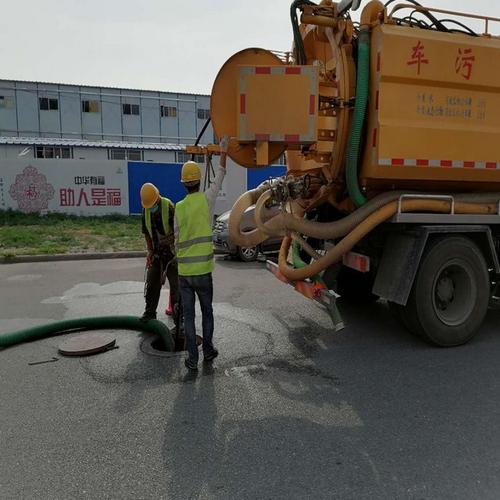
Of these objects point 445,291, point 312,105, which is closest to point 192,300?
point 312,105

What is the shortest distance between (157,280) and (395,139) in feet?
9.83

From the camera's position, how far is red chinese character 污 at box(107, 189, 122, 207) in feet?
56.9

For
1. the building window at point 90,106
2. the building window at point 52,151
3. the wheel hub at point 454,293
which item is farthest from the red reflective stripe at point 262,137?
the building window at point 90,106

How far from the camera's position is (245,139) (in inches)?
165

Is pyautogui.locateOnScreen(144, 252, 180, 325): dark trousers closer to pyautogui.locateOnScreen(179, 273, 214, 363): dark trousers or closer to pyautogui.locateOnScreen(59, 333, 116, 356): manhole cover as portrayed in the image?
pyautogui.locateOnScreen(59, 333, 116, 356): manhole cover

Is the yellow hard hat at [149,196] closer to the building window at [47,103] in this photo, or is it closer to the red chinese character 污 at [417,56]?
the red chinese character 污 at [417,56]

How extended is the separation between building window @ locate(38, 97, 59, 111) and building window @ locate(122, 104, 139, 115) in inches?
183

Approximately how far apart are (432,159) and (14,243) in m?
10.7

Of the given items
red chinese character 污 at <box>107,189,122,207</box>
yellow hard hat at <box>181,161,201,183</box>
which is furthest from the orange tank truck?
red chinese character 污 at <box>107,189,122,207</box>

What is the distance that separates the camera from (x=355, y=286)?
634cm

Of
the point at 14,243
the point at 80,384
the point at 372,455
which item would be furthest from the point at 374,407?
the point at 14,243

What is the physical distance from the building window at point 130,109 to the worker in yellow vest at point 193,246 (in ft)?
109

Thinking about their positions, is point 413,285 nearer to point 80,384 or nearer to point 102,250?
point 80,384

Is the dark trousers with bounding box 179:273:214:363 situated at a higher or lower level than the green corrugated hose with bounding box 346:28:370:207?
lower
